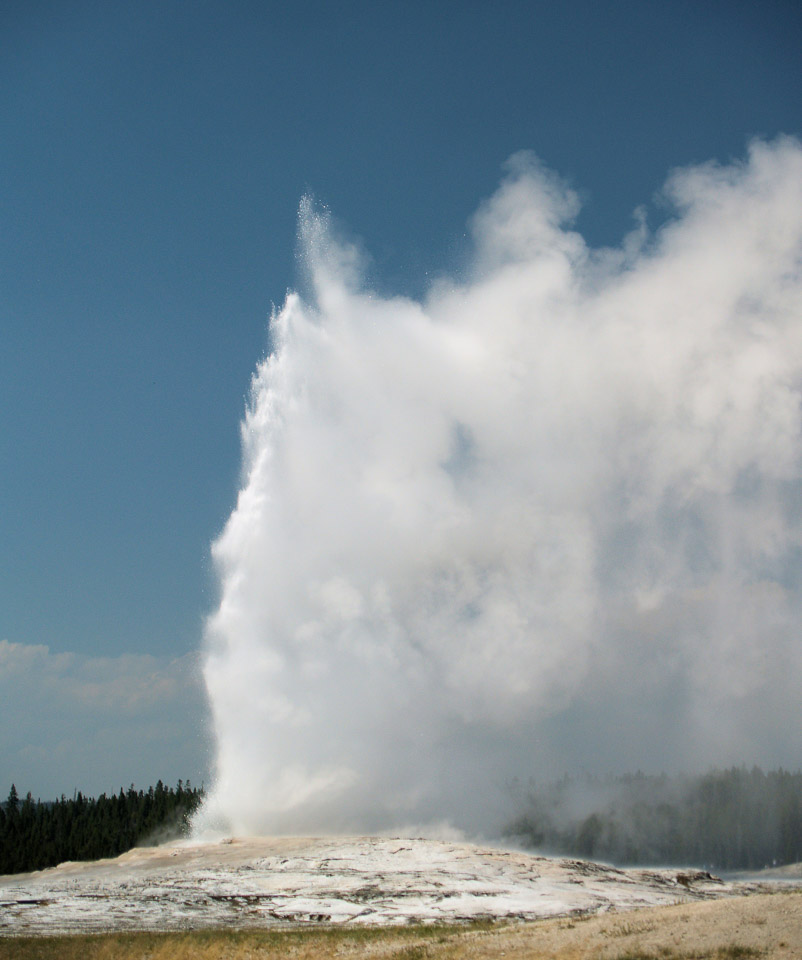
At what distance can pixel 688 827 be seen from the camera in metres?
184

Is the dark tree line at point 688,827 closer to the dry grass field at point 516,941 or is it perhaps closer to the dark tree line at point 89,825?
the dark tree line at point 89,825

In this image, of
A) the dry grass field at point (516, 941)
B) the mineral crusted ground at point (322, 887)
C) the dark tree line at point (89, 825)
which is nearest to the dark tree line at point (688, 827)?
the dark tree line at point (89, 825)

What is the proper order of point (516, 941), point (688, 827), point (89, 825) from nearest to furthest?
point (516, 941), point (89, 825), point (688, 827)

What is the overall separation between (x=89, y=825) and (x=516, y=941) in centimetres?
13518

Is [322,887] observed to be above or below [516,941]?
below

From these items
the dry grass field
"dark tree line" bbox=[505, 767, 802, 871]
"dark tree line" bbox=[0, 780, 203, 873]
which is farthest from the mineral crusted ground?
"dark tree line" bbox=[505, 767, 802, 871]

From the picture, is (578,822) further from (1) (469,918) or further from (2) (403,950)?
(2) (403,950)

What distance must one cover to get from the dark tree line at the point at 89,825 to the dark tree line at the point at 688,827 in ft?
241

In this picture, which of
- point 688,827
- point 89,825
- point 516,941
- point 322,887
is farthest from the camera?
point 688,827

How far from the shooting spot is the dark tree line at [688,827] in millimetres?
169875

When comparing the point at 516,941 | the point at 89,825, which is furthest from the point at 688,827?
the point at 516,941

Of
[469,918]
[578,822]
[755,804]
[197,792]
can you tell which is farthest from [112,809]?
[755,804]

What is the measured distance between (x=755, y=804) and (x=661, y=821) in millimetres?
24013

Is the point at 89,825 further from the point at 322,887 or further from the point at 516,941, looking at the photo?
the point at 516,941
